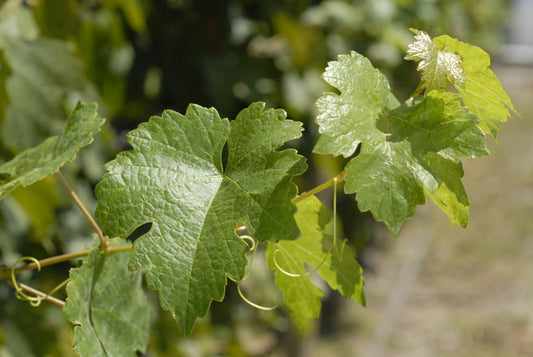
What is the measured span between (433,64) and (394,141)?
9cm

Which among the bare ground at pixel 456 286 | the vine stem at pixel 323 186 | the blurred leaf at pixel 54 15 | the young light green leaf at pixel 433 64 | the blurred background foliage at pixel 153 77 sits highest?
the blurred leaf at pixel 54 15

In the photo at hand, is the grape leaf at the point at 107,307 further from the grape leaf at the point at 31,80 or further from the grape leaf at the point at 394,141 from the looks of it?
the grape leaf at the point at 31,80

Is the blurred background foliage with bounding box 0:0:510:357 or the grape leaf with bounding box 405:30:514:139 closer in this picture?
the grape leaf with bounding box 405:30:514:139

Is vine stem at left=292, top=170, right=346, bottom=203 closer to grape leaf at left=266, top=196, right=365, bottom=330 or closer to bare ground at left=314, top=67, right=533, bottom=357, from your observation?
grape leaf at left=266, top=196, right=365, bottom=330

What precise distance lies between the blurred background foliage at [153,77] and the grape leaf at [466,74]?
37.4 inches

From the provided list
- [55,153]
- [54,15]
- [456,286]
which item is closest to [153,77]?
[54,15]

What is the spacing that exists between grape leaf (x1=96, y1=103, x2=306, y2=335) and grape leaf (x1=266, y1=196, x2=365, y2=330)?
0.39 feet

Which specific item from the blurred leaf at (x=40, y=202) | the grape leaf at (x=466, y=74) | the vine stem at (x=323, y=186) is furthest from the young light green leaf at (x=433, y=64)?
the blurred leaf at (x=40, y=202)

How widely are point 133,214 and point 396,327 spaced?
387cm

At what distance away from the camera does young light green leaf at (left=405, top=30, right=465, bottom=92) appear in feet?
1.95

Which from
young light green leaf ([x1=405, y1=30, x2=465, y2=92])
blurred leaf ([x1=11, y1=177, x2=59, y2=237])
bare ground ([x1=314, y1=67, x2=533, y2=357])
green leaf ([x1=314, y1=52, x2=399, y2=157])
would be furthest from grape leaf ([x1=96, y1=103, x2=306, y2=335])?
bare ground ([x1=314, y1=67, x2=533, y2=357])

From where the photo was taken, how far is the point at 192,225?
58cm

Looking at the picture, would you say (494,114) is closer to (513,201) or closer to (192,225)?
(192,225)

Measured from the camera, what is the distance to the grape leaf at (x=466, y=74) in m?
0.60
